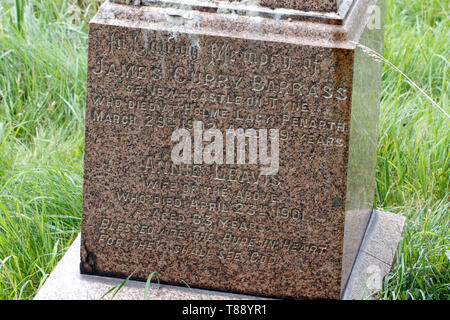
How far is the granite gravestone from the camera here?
2.52 meters

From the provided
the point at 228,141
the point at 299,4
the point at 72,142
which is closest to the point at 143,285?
the point at 228,141

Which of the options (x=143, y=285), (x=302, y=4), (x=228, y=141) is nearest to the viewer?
(x=302, y=4)

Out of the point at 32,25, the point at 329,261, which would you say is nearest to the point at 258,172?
the point at 329,261

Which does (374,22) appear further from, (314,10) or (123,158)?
(123,158)

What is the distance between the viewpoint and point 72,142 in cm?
393

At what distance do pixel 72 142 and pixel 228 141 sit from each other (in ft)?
4.93

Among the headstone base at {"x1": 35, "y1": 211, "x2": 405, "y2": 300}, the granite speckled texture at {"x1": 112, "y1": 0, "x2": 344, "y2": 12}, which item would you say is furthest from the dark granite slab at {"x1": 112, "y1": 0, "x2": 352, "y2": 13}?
the headstone base at {"x1": 35, "y1": 211, "x2": 405, "y2": 300}

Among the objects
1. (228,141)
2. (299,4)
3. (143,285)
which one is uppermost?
(299,4)

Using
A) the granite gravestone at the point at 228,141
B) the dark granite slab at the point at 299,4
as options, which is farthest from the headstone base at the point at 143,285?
the dark granite slab at the point at 299,4

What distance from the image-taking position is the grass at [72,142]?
119 inches

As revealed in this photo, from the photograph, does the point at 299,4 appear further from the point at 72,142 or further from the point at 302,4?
the point at 72,142

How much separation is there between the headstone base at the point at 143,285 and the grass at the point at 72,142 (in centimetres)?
7

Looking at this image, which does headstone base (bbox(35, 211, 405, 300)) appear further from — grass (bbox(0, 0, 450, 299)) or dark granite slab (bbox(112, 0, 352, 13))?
dark granite slab (bbox(112, 0, 352, 13))

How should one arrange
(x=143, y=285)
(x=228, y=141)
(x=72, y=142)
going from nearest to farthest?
1. (x=228, y=141)
2. (x=143, y=285)
3. (x=72, y=142)
